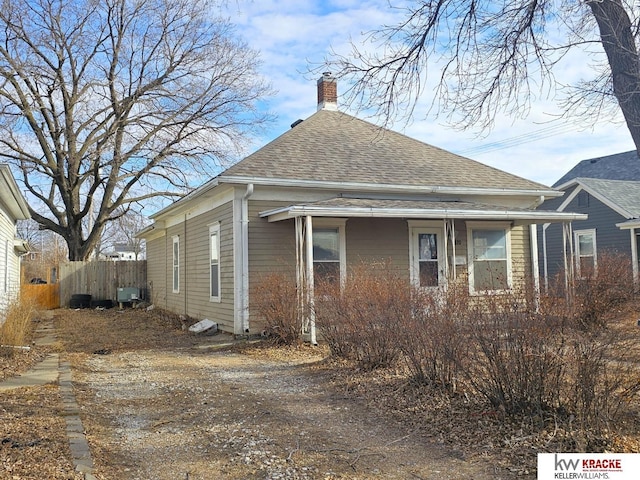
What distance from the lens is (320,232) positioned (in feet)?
40.7

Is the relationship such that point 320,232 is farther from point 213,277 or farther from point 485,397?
point 485,397

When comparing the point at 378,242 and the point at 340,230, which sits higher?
the point at 340,230

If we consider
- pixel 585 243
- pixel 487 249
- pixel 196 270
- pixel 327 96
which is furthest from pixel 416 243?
pixel 585 243

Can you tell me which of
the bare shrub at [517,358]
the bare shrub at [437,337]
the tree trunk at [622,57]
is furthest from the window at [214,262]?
the tree trunk at [622,57]

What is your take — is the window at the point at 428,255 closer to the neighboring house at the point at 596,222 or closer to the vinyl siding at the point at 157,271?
the neighboring house at the point at 596,222

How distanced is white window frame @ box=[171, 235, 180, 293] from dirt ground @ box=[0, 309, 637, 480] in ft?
27.7

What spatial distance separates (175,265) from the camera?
57.6 feet

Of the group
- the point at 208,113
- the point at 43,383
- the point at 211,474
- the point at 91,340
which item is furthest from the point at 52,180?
the point at 211,474

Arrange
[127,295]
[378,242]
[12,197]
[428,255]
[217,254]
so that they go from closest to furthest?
[12,197]
[378,242]
[217,254]
[428,255]
[127,295]

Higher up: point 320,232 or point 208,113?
point 208,113

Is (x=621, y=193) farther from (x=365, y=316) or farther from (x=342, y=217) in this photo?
(x=365, y=316)

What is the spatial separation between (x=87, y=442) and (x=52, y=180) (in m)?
26.2

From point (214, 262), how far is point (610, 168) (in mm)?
23008

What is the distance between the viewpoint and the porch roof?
10.8 meters
